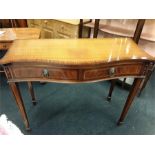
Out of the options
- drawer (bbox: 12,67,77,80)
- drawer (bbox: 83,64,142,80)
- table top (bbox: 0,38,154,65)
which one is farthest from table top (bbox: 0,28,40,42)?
drawer (bbox: 83,64,142,80)

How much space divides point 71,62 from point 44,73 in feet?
0.60

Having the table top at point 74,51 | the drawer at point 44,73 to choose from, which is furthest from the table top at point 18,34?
the drawer at point 44,73

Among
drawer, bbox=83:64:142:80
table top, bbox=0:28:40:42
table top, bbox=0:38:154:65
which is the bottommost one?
table top, bbox=0:28:40:42

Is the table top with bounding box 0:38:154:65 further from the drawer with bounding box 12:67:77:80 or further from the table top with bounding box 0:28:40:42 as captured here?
the table top with bounding box 0:28:40:42

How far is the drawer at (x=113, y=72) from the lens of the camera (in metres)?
0.99

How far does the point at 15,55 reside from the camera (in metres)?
0.97

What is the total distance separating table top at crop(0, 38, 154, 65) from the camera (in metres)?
0.93

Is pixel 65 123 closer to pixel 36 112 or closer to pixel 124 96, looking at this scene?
pixel 36 112

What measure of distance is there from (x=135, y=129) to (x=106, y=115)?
285 mm

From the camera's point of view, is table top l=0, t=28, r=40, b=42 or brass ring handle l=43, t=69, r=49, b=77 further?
table top l=0, t=28, r=40, b=42

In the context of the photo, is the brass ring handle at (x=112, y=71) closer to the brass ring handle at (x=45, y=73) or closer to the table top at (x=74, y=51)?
the table top at (x=74, y=51)

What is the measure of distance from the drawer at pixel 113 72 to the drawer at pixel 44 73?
9 cm

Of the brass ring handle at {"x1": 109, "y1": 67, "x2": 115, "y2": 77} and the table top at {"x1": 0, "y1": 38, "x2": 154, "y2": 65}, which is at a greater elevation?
the table top at {"x1": 0, "y1": 38, "x2": 154, "y2": 65}
